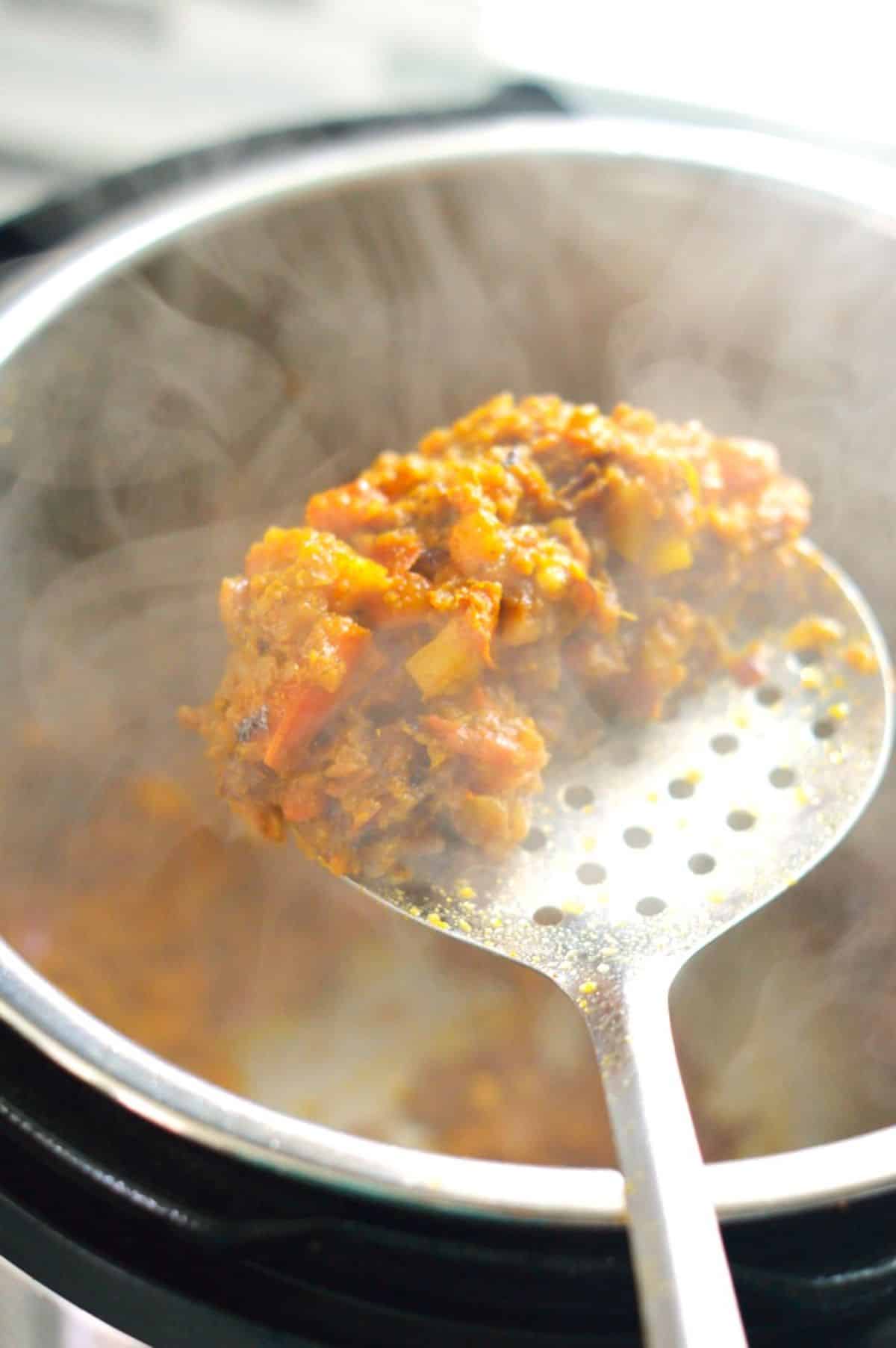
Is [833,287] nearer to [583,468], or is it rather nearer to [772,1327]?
[583,468]

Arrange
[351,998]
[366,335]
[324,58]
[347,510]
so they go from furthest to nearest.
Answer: [324,58], [366,335], [351,998], [347,510]

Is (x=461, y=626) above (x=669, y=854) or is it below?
above

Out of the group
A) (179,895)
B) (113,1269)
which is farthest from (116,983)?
(113,1269)

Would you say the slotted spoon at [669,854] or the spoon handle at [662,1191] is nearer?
Answer: the spoon handle at [662,1191]

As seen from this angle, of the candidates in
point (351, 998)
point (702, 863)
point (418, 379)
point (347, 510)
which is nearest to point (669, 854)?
point (702, 863)

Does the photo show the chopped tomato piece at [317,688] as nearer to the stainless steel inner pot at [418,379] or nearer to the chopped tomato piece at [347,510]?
the chopped tomato piece at [347,510]

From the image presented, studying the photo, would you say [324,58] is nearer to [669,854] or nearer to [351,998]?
[351,998]

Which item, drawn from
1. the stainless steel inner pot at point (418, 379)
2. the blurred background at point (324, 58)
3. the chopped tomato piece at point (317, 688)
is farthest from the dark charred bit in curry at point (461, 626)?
the blurred background at point (324, 58)
